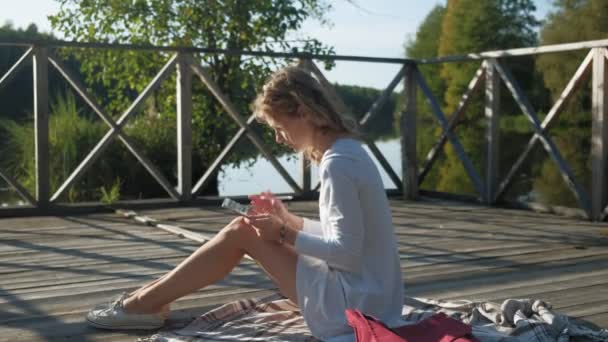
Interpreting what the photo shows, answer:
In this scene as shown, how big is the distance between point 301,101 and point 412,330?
0.62 m

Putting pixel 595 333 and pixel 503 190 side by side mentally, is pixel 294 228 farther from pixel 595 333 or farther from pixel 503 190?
pixel 503 190

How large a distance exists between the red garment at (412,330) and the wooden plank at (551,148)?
3.12 meters

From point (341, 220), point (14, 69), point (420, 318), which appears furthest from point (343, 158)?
point (14, 69)

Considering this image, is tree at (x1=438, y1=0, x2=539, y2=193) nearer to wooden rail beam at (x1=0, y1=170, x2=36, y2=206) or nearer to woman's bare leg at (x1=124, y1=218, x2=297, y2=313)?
wooden rail beam at (x1=0, y1=170, x2=36, y2=206)

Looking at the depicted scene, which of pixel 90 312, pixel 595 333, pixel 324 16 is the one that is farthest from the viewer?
pixel 324 16

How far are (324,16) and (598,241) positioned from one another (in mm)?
4709

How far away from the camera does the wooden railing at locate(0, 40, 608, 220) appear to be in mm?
4676

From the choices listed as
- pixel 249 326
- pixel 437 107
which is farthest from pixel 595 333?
pixel 437 107

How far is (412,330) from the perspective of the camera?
1913 millimetres

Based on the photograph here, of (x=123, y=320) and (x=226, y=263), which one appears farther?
(x=123, y=320)

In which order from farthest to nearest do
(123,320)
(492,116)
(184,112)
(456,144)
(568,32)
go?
1. (568,32)
2. (456,144)
3. (492,116)
4. (184,112)
5. (123,320)

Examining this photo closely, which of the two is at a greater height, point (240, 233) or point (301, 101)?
point (301, 101)

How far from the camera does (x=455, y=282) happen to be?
297 centimetres

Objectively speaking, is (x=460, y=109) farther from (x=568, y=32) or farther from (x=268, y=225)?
(x=568, y=32)
